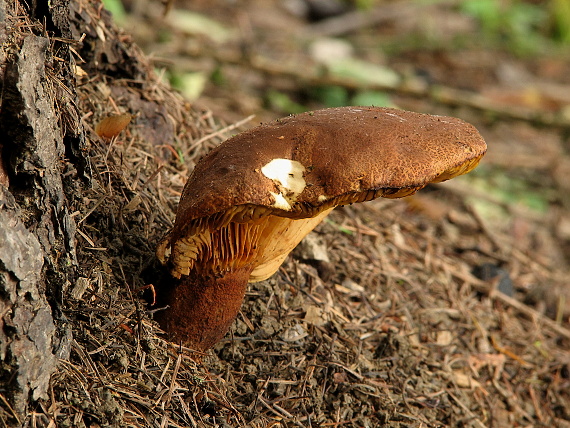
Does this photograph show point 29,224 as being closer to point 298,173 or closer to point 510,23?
point 298,173

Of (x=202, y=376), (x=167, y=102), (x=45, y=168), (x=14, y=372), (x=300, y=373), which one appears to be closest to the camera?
(x=14, y=372)

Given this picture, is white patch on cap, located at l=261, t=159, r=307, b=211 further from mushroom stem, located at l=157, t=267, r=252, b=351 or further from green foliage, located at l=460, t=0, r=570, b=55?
green foliage, located at l=460, t=0, r=570, b=55

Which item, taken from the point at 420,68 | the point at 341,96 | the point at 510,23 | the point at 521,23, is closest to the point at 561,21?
the point at 521,23

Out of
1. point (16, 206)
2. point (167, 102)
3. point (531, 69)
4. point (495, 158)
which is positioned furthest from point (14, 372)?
point (531, 69)

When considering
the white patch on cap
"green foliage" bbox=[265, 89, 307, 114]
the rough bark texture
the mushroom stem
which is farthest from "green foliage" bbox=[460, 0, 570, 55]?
the rough bark texture

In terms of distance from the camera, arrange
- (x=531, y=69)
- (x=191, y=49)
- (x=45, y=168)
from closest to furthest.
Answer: (x=45, y=168) → (x=191, y=49) → (x=531, y=69)

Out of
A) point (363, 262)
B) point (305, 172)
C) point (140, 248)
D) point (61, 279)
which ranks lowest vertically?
point (363, 262)

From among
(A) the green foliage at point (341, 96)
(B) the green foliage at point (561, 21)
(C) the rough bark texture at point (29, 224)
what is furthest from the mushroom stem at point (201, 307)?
(B) the green foliage at point (561, 21)

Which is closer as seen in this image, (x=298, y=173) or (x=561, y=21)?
(x=298, y=173)

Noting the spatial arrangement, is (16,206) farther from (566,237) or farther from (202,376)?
(566,237)
